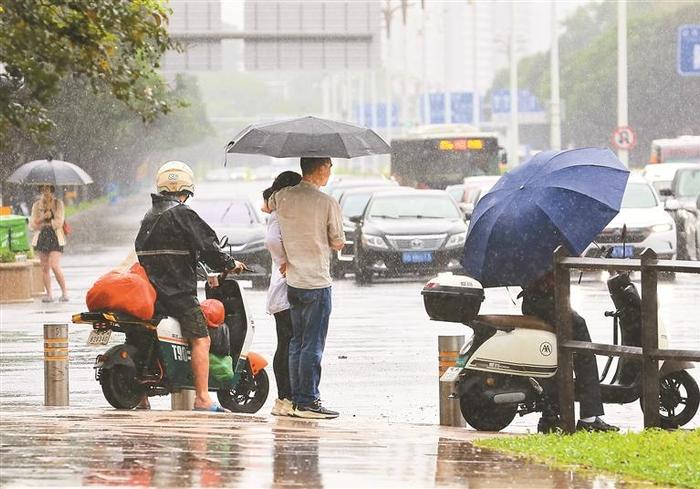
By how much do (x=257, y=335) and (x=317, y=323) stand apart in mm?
8316

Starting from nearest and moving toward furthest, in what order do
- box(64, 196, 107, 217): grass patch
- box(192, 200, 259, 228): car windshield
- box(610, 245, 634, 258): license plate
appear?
box(610, 245, 634, 258): license plate → box(192, 200, 259, 228): car windshield → box(64, 196, 107, 217): grass patch

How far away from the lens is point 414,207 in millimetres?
30844

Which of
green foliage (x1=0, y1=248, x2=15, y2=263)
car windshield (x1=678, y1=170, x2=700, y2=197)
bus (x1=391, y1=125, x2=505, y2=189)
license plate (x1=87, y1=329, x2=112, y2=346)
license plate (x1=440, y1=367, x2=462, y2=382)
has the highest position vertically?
bus (x1=391, y1=125, x2=505, y2=189)

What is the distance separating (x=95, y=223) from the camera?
64.7 meters

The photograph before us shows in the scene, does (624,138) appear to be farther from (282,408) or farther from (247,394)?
(282,408)

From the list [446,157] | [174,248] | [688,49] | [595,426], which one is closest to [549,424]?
[595,426]

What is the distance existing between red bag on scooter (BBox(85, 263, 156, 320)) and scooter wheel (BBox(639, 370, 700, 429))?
3317 mm

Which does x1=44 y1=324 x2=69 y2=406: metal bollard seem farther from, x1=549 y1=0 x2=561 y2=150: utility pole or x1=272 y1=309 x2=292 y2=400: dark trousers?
x1=549 y1=0 x2=561 y2=150: utility pole

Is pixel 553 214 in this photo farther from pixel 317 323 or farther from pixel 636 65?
pixel 636 65

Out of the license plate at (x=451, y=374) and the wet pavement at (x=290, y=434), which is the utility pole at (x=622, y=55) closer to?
the wet pavement at (x=290, y=434)

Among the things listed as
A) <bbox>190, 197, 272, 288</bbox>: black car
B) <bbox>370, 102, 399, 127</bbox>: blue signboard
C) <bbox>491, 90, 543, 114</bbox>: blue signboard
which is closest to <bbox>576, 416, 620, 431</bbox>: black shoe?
<bbox>190, 197, 272, 288</bbox>: black car

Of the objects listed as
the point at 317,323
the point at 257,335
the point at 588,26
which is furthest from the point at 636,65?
the point at 317,323

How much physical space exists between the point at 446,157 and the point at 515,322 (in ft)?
158

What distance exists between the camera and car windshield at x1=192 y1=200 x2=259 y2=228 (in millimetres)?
29844
